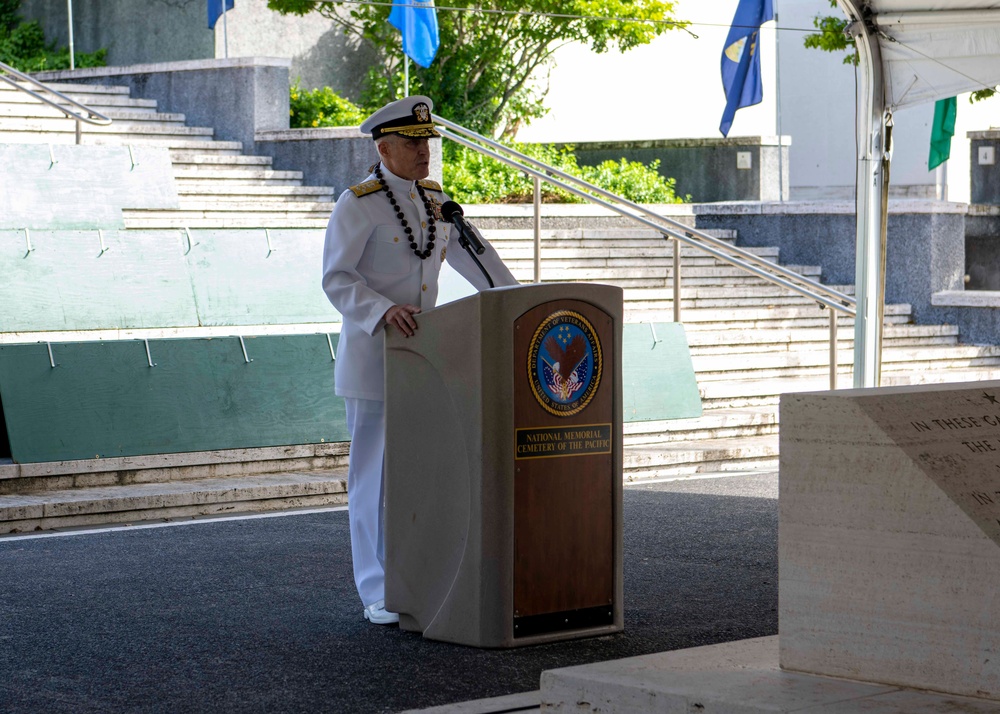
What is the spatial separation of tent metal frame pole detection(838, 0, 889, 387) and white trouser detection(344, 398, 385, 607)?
14.9 ft

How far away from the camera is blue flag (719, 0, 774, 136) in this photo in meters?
17.7

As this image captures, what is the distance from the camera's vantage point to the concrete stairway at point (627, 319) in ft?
24.4

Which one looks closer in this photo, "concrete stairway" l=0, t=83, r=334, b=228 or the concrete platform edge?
the concrete platform edge

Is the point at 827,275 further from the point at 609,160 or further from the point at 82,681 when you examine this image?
the point at 82,681

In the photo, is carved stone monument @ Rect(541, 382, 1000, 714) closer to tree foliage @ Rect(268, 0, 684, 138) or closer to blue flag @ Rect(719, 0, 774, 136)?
blue flag @ Rect(719, 0, 774, 136)

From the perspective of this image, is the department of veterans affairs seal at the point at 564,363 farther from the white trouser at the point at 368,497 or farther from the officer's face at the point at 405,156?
the officer's face at the point at 405,156

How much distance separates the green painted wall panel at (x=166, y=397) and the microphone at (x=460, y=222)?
312 centimetres

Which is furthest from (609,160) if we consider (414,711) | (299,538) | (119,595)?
(414,711)

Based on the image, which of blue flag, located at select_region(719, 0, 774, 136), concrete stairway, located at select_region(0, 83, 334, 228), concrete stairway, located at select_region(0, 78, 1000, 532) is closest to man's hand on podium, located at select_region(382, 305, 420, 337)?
concrete stairway, located at select_region(0, 78, 1000, 532)

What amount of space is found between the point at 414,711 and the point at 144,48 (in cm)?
1641

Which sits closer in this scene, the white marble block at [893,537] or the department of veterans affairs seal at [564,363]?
the white marble block at [893,537]

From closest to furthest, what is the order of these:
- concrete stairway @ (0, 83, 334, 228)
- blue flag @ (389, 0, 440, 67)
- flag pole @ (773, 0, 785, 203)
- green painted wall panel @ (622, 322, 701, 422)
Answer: green painted wall panel @ (622, 322, 701, 422), concrete stairway @ (0, 83, 334, 228), blue flag @ (389, 0, 440, 67), flag pole @ (773, 0, 785, 203)

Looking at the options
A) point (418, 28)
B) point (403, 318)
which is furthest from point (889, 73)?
point (418, 28)

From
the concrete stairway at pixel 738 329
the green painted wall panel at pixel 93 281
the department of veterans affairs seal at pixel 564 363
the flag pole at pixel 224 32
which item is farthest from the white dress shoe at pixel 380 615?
the flag pole at pixel 224 32
